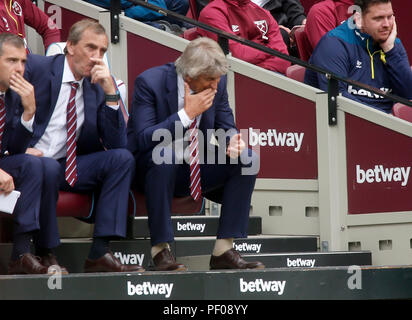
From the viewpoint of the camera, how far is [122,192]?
13.9ft

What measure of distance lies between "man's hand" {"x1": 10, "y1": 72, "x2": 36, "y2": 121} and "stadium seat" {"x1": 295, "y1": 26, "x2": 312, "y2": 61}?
3.26m

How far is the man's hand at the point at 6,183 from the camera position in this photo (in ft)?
12.8

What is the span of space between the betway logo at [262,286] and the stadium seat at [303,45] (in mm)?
2920

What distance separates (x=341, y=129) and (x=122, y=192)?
186 centimetres

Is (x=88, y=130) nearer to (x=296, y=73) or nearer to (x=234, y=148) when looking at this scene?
(x=234, y=148)

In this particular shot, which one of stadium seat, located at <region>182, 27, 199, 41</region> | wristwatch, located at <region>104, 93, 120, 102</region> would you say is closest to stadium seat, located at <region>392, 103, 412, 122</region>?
stadium seat, located at <region>182, 27, 199, 41</region>

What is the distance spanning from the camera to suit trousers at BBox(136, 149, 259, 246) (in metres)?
4.21

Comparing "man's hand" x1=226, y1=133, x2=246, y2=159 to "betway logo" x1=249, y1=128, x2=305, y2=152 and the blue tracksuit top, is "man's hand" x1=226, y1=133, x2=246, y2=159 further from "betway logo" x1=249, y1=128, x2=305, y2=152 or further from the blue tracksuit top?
the blue tracksuit top

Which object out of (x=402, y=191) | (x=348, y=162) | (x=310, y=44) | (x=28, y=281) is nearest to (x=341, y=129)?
(x=348, y=162)

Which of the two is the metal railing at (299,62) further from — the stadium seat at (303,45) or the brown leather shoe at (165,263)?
the brown leather shoe at (165,263)

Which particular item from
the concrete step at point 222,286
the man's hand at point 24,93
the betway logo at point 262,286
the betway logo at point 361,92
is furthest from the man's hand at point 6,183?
the betway logo at point 361,92

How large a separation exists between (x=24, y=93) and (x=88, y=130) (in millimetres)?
533

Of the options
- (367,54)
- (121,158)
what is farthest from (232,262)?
(367,54)

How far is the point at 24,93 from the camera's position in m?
3.99
